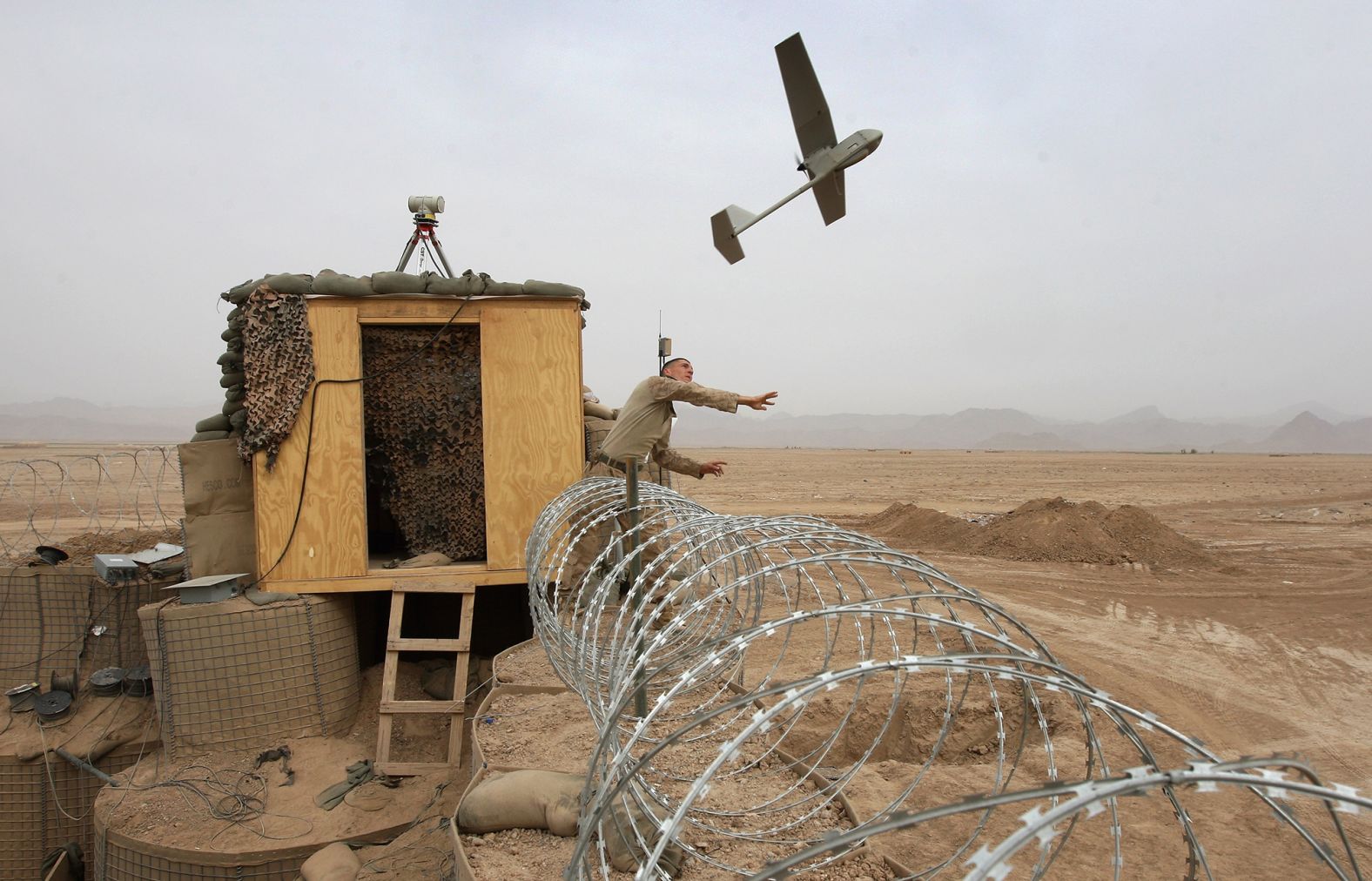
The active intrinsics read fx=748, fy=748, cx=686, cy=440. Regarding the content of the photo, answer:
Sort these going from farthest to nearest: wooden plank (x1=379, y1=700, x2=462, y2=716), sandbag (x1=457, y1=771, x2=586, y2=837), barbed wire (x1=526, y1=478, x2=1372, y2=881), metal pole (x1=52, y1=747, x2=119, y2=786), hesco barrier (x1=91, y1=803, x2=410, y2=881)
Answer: metal pole (x1=52, y1=747, x2=119, y2=786) < wooden plank (x1=379, y1=700, x2=462, y2=716) < hesco barrier (x1=91, y1=803, x2=410, y2=881) < sandbag (x1=457, y1=771, x2=586, y2=837) < barbed wire (x1=526, y1=478, x2=1372, y2=881)

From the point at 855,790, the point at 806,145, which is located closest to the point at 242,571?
the point at 855,790

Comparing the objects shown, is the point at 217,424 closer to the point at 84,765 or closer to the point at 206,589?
the point at 206,589

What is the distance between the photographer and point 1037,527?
16094 mm

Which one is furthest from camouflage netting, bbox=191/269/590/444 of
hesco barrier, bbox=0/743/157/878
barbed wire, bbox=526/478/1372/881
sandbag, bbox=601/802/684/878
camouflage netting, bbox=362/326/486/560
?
sandbag, bbox=601/802/684/878

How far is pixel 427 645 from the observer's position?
7750 mm

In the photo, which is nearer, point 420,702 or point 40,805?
point 420,702

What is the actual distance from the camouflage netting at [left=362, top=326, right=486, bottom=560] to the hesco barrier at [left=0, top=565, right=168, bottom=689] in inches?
113

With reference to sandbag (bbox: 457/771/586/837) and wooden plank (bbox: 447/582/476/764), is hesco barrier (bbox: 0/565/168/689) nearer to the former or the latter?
wooden plank (bbox: 447/582/476/764)

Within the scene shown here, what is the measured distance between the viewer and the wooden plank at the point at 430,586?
8039mm

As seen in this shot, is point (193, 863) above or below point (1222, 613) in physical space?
below

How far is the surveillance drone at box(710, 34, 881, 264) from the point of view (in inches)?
241

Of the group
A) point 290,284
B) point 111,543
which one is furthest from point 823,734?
point 111,543

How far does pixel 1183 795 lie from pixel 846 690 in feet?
10.3

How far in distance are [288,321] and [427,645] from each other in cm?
368
